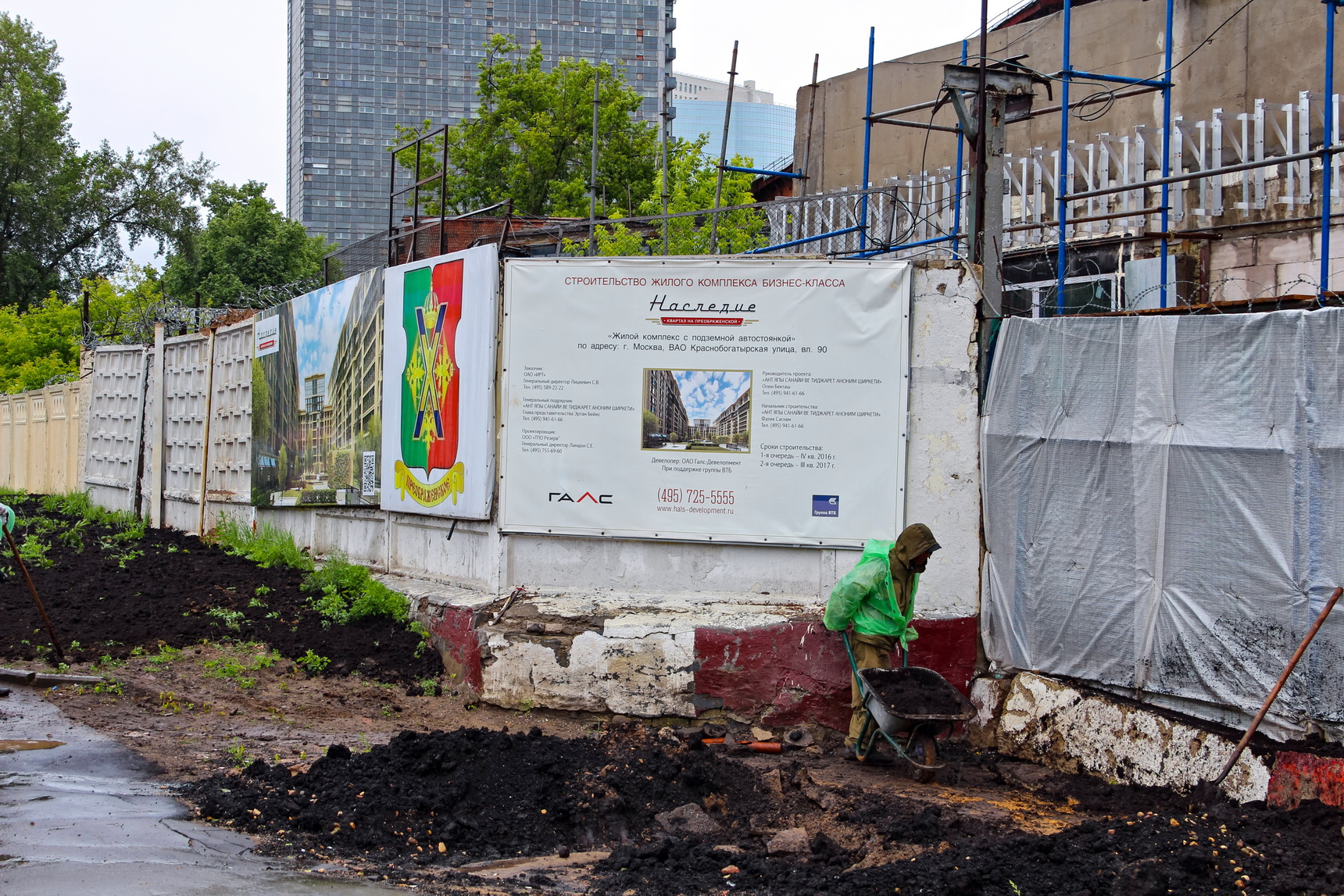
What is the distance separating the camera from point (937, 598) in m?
7.53

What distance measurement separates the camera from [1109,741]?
6371 millimetres

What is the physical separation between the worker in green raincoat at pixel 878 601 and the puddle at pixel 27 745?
4823mm

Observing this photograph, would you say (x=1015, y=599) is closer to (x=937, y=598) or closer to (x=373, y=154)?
(x=937, y=598)

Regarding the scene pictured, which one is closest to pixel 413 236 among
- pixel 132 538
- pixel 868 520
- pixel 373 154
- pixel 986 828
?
pixel 868 520

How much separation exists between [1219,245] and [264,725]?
11.1 meters

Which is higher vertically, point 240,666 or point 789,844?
point 240,666

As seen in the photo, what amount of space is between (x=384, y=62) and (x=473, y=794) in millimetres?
109080

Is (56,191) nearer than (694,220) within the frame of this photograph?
No

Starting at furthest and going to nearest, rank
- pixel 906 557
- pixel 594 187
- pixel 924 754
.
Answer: pixel 594 187
pixel 906 557
pixel 924 754

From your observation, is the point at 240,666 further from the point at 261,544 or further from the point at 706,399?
the point at 706,399

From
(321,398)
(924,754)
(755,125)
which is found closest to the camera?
(924,754)

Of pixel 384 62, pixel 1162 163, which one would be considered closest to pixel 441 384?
pixel 1162 163

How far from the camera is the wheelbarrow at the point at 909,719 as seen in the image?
6438 mm

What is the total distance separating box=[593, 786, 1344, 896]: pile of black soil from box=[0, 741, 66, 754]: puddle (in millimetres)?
3742
